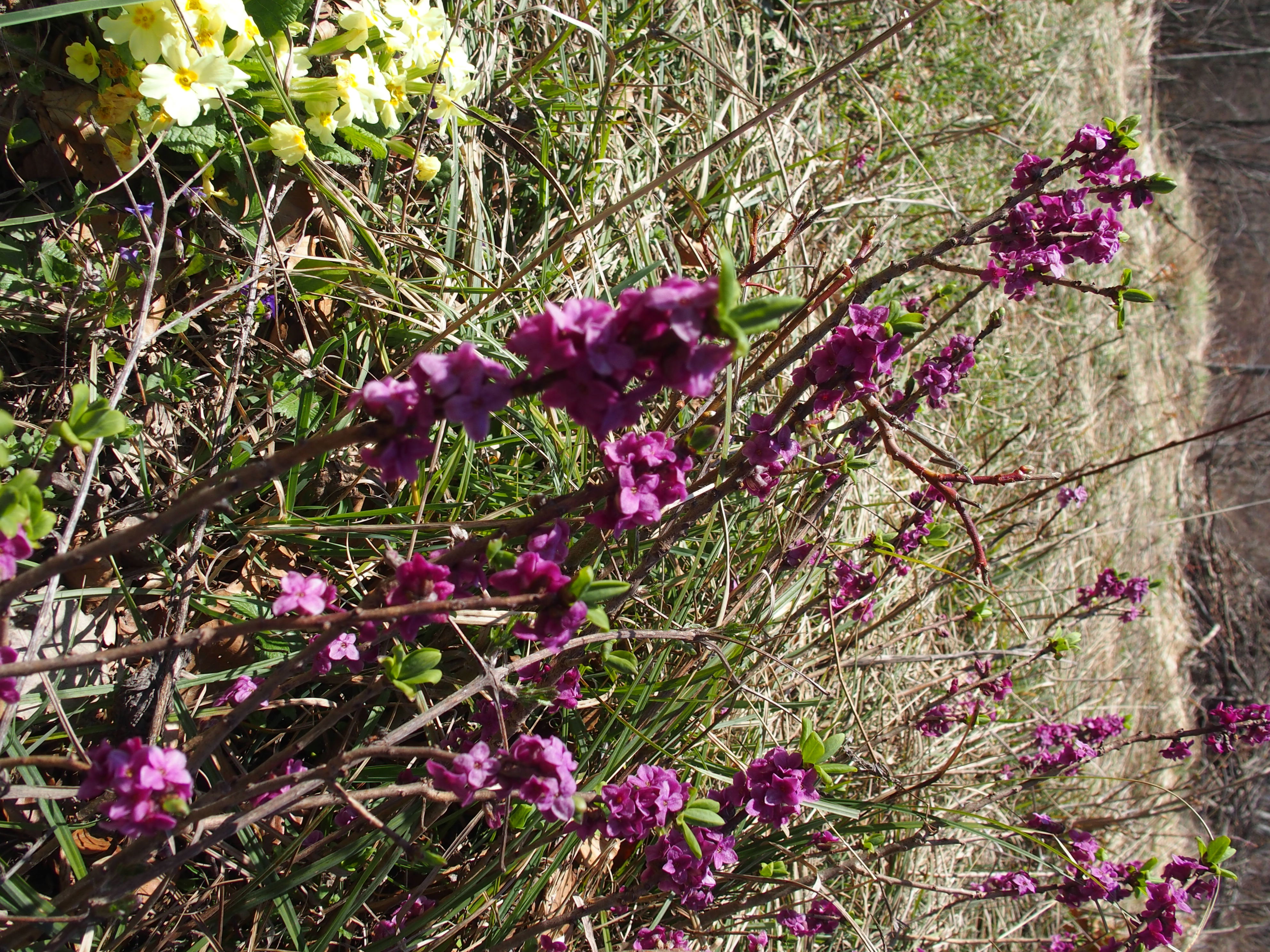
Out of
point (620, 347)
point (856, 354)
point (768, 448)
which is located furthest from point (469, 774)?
point (856, 354)

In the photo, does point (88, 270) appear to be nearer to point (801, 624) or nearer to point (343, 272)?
point (343, 272)

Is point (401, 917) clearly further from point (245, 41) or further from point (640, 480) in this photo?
point (245, 41)

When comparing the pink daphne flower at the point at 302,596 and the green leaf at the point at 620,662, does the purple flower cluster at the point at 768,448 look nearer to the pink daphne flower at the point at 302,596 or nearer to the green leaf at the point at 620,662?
the green leaf at the point at 620,662

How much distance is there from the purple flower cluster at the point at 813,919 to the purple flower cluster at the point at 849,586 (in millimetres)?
778

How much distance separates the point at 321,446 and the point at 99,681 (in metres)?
1.08

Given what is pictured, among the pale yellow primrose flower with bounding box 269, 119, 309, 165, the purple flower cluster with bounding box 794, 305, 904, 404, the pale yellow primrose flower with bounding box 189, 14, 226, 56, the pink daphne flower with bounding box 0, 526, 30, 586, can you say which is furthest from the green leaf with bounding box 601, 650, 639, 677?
the pale yellow primrose flower with bounding box 189, 14, 226, 56

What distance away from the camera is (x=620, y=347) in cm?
75

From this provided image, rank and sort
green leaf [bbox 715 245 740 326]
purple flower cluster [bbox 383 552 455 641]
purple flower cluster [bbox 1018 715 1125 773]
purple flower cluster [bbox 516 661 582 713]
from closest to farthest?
green leaf [bbox 715 245 740 326]
purple flower cluster [bbox 383 552 455 641]
purple flower cluster [bbox 516 661 582 713]
purple flower cluster [bbox 1018 715 1125 773]

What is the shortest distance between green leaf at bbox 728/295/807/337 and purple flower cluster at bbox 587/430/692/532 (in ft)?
1.10

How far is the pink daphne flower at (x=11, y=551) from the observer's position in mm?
875

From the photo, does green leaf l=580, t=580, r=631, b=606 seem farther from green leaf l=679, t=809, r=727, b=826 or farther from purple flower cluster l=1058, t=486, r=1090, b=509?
purple flower cluster l=1058, t=486, r=1090, b=509

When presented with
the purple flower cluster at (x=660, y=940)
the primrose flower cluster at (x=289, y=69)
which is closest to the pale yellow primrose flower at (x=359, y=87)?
the primrose flower cluster at (x=289, y=69)

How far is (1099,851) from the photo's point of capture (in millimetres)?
2346

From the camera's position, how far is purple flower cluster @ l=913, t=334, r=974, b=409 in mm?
1684
